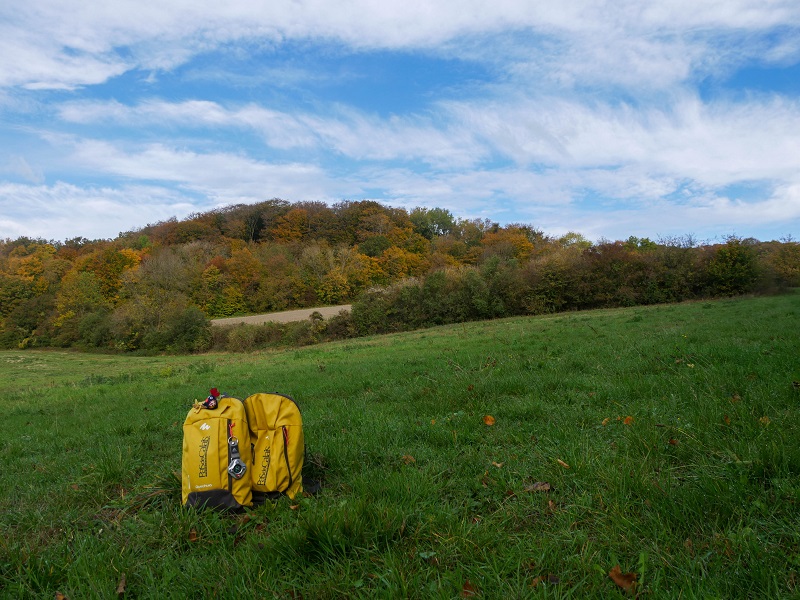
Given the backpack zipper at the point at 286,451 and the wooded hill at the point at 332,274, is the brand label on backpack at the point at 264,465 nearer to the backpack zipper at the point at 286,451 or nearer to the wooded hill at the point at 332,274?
the backpack zipper at the point at 286,451

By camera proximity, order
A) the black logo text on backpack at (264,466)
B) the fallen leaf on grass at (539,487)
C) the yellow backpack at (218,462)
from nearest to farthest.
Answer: the fallen leaf on grass at (539,487)
the yellow backpack at (218,462)
the black logo text on backpack at (264,466)

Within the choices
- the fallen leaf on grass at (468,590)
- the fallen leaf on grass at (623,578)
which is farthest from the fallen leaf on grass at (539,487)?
the fallen leaf on grass at (468,590)

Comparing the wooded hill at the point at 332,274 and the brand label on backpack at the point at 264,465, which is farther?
the wooded hill at the point at 332,274

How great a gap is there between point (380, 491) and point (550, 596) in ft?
4.59

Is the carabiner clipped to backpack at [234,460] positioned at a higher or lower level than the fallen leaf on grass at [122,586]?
higher

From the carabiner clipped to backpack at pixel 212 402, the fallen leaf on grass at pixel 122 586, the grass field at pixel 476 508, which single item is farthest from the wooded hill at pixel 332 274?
the fallen leaf on grass at pixel 122 586

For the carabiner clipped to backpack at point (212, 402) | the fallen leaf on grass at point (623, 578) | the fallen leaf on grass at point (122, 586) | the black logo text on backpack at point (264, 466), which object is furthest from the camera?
the carabiner clipped to backpack at point (212, 402)

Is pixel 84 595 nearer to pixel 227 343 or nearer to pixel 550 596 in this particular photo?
pixel 550 596

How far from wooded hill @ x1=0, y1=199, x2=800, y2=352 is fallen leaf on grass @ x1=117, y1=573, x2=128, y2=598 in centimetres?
3720

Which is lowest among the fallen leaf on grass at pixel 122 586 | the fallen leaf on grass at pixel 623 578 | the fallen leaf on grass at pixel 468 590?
the fallen leaf on grass at pixel 122 586

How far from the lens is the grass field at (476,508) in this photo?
86.7 inches

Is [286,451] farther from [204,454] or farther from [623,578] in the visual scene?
[623,578]

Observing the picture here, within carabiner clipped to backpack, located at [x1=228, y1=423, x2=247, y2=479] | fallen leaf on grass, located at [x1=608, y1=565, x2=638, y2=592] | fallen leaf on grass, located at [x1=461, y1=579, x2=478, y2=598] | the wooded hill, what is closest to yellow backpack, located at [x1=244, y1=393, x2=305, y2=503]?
A: carabiner clipped to backpack, located at [x1=228, y1=423, x2=247, y2=479]

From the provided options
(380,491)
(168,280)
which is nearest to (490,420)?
(380,491)
